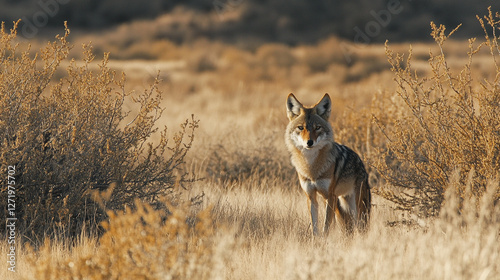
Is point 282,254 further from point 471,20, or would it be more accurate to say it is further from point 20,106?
point 471,20

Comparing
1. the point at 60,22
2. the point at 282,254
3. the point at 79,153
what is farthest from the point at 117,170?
the point at 60,22

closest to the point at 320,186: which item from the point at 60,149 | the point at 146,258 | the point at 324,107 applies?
the point at 324,107

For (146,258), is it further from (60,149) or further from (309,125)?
(309,125)

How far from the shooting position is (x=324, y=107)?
20.4 ft

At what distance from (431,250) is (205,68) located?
27.6 m

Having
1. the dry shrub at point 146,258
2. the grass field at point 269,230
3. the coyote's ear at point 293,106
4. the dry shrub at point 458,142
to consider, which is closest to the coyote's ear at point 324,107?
the coyote's ear at point 293,106

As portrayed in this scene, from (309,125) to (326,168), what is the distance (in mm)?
449

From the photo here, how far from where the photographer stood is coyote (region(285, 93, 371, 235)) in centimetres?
593

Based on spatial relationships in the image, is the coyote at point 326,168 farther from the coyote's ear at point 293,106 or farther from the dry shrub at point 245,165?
the dry shrub at point 245,165

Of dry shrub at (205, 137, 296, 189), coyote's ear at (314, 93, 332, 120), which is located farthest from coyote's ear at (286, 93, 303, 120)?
dry shrub at (205, 137, 296, 189)

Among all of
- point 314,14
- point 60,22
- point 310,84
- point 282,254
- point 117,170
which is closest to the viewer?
point 282,254

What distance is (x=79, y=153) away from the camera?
17.8ft

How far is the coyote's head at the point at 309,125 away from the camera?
19.5ft

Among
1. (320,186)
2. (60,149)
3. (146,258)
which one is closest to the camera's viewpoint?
(146,258)
